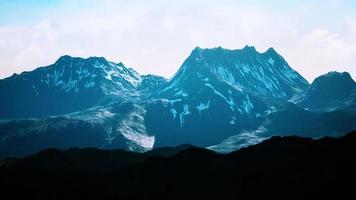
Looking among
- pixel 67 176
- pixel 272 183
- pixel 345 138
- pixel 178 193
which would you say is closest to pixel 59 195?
pixel 67 176

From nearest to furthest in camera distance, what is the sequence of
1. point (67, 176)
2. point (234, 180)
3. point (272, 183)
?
point (272, 183)
point (234, 180)
point (67, 176)

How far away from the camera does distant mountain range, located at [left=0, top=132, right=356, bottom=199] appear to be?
122 meters

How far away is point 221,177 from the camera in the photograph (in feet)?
458

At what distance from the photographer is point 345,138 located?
5733 inches

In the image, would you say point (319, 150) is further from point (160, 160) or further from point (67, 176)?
point (67, 176)

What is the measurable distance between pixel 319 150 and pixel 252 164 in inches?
795

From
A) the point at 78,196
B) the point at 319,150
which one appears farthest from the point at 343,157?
the point at 78,196

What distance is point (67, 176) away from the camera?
14500cm

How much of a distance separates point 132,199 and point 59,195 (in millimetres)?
20103

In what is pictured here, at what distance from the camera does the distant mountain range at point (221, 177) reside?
399ft

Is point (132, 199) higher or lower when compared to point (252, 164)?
lower

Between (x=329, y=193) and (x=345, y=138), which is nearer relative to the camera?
(x=329, y=193)

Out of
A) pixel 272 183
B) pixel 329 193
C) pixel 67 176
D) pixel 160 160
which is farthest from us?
pixel 160 160

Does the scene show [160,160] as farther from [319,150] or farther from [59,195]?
[319,150]
